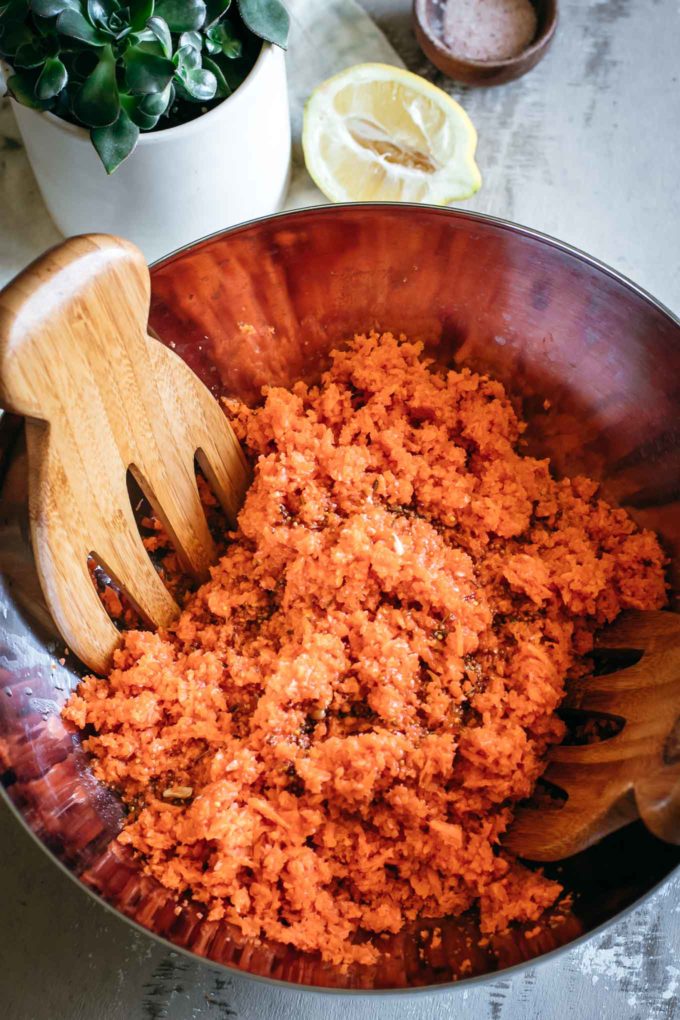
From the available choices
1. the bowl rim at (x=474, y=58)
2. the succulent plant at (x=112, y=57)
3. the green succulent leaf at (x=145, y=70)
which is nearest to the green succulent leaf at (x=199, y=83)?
the succulent plant at (x=112, y=57)

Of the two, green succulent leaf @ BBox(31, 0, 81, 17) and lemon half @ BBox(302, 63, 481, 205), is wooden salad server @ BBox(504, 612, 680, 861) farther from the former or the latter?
green succulent leaf @ BBox(31, 0, 81, 17)

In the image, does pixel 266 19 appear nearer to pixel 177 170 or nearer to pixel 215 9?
pixel 215 9

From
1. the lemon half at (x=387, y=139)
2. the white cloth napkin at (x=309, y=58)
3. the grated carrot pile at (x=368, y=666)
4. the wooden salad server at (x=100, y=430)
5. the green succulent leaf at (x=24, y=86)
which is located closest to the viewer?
the wooden salad server at (x=100, y=430)

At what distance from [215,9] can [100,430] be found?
0.52 metres

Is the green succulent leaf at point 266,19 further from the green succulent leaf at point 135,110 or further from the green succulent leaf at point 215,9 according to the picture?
the green succulent leaf at point 135,110

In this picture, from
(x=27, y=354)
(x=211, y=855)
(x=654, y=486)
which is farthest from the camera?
(x=654, y=486)

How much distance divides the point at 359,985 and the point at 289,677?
0.31m

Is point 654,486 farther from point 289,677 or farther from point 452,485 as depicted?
point 289,677

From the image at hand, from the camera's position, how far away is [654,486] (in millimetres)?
1102

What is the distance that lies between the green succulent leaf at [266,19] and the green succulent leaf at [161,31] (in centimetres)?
16

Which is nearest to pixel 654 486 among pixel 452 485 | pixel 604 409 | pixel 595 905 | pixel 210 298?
pixel 604 409

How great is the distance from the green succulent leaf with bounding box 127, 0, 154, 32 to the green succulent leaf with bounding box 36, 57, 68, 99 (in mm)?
95

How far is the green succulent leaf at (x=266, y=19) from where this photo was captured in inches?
43.9

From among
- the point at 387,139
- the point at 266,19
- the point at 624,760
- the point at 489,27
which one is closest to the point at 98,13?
the point at 266,19
